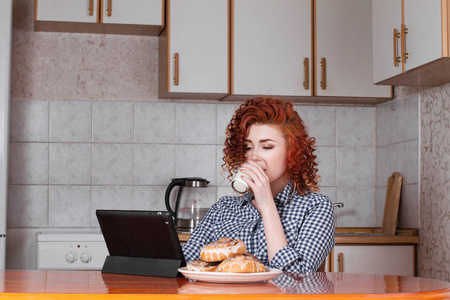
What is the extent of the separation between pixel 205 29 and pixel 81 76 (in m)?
0.73

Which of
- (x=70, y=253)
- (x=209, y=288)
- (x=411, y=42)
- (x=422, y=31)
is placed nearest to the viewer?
(x=209, y=288)

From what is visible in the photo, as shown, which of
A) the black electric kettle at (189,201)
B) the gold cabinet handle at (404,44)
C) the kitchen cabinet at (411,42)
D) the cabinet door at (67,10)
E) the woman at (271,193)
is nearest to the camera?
the woman at (271,193)

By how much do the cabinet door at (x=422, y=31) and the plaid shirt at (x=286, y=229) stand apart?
89 centimetres

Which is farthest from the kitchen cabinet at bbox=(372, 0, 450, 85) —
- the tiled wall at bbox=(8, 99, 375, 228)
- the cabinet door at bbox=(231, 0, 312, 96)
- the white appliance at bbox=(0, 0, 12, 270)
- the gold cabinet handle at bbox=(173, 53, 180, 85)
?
the white appliance at bbox=(0, 0, 12, 270)

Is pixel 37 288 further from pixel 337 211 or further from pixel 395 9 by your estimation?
pixel 337 211

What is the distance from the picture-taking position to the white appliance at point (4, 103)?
2980 millimetres

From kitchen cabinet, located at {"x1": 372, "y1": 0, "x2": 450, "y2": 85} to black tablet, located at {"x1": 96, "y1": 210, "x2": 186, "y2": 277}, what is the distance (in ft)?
4.68

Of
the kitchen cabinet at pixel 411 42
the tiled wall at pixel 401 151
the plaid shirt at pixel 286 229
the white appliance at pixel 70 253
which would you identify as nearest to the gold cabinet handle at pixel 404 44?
the kitchen cabinet at pixel 411 42

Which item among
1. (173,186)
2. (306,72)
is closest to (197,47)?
(306,72)

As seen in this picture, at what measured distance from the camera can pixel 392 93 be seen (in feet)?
11.6

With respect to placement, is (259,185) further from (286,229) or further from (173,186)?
(173,186)

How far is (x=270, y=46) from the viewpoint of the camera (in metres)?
3.41

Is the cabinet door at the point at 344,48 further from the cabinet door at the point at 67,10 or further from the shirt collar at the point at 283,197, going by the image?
the shirt collar at the point at 283,197

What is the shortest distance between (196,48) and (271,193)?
5.38 feet
